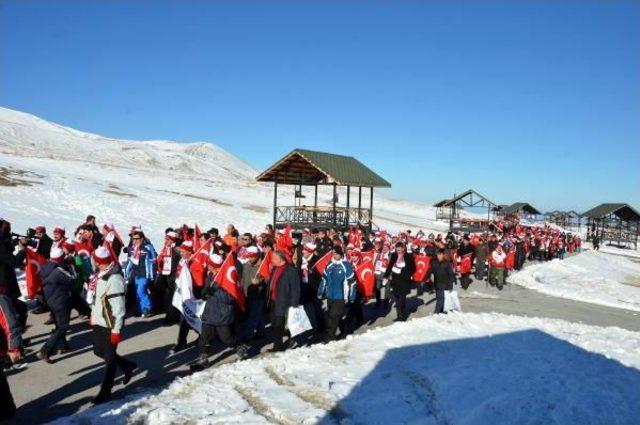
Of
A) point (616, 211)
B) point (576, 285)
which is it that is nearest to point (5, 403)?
point (576, 285)

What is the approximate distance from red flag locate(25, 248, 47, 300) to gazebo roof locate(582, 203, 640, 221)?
50.9 m

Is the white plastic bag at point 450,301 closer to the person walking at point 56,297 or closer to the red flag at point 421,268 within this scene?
the red flag at point 421,268

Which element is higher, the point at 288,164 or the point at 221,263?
the point at 288,164

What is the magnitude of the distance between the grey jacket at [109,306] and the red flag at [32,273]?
12.4ft

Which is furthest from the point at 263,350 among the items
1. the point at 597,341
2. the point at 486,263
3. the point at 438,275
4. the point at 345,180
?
the point at 345,180

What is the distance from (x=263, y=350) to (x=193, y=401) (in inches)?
105

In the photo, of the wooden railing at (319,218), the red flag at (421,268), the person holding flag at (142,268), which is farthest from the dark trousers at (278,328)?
the wooden railing at (319,218)

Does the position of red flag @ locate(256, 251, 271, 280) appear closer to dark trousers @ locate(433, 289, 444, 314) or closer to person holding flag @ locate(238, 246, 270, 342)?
person holding flag @ locate(238, 246, 270, 342)

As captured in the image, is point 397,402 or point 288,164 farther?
point 288,164

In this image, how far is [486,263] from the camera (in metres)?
18.7

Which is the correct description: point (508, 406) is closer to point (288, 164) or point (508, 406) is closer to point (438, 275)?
point (438, 275)

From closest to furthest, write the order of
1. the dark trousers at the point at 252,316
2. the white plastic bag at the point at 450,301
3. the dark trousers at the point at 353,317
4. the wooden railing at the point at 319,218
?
the dark trousers at the point at 252,316
the dark trousers at the point at 353,317
the white plastic bag at the point at 450,301
the wooden railing at the point at 319,218

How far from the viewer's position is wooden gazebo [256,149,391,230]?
82.4ft

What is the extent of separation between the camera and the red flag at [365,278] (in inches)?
415
